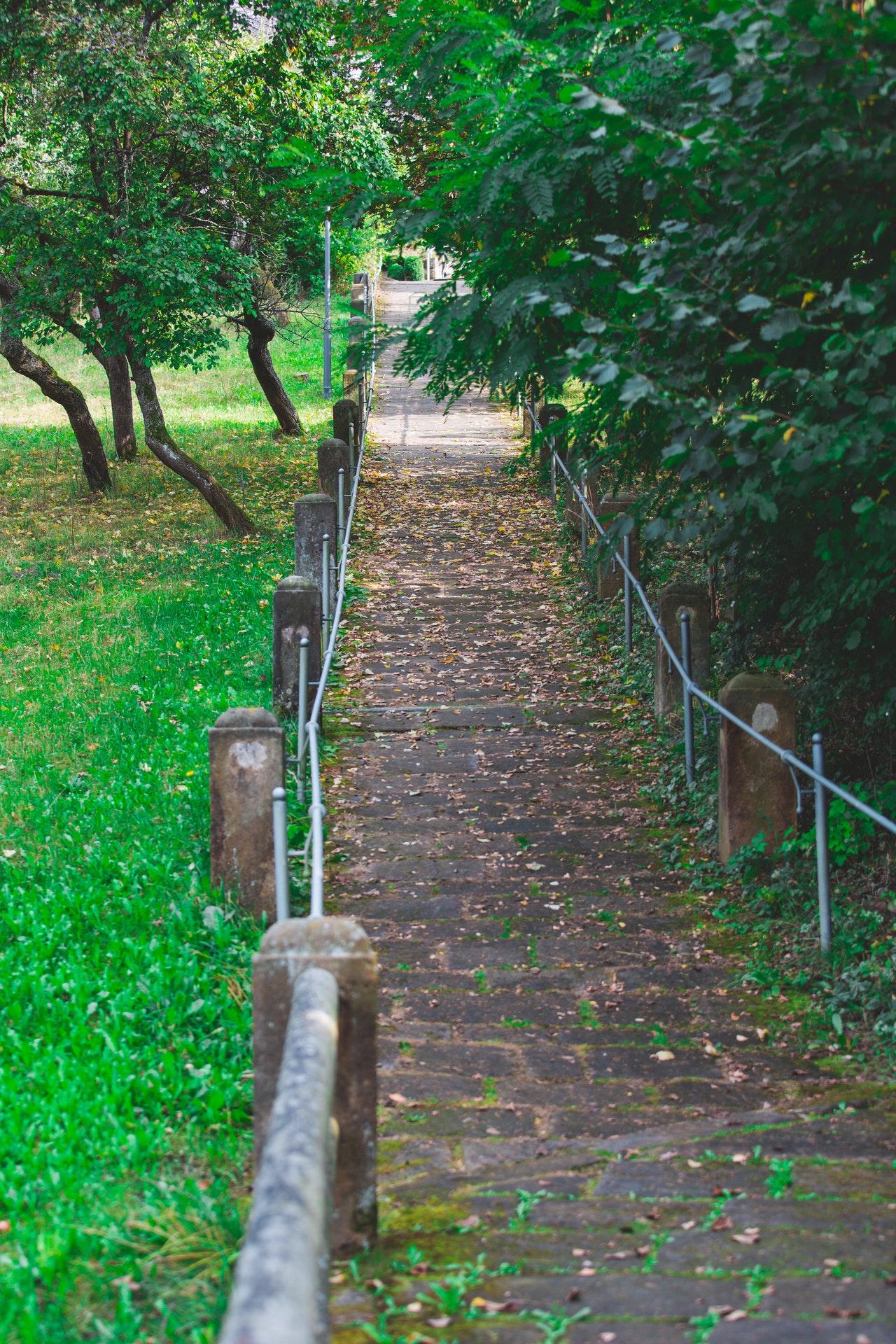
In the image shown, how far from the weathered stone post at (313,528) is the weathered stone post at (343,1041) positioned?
7.39m

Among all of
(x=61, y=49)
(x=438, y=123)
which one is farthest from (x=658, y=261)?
(x=438, y=123)

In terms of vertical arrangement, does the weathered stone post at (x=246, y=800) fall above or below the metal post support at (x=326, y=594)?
below

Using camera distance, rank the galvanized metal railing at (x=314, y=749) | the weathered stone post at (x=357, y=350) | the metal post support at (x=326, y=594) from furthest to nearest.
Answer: the metal post support at (x=326, y=594), the weathered stone post at (x=357, y=350), the galvanized metal railing at (x=314, y=749)

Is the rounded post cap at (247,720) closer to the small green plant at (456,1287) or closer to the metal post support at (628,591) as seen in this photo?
the small green plant at (456,1287)

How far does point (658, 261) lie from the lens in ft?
16.2

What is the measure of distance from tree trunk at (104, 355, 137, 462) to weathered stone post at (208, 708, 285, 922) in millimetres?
14842

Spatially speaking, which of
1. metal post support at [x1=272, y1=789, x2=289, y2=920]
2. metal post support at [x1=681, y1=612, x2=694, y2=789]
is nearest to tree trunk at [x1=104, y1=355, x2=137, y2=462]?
metal post support at [x1=681, y1=612, x2=694, y2=789]

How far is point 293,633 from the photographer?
866cm

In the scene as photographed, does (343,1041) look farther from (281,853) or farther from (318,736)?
(318,736)

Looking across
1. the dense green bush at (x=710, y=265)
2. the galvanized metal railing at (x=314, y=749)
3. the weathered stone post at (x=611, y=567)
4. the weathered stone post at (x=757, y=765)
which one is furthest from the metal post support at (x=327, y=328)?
the weathered stone post at (x=757, y=765)

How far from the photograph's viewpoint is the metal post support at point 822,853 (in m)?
5.60

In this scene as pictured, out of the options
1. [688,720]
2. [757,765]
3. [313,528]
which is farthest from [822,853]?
[313,528]

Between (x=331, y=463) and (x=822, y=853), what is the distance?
9.32 metres

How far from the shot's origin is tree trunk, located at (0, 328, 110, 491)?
17188 mm
